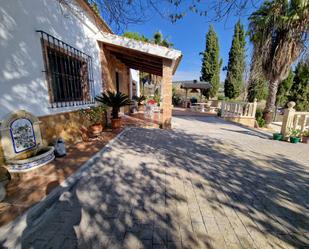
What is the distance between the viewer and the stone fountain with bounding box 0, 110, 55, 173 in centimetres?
272

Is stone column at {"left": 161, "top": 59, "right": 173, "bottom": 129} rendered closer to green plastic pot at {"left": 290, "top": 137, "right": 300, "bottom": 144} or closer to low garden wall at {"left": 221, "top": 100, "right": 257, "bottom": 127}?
green plastic pot at {"left": 290, "top": 137, "right": 300, "bottom": 144}

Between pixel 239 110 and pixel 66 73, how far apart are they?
10.9 m

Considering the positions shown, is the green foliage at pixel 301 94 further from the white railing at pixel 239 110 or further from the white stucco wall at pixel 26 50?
the white stucco wall at pixel 26 50

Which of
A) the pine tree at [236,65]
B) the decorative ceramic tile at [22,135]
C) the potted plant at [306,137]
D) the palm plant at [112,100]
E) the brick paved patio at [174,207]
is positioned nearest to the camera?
the brick paved patio at [174,207]

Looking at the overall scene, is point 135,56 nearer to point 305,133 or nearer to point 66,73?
point 66,73

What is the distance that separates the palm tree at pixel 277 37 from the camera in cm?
759

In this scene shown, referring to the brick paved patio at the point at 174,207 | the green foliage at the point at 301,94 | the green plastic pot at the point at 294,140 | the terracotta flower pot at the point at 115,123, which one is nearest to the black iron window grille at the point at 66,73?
the terracotta flower pot at the point at 115,123

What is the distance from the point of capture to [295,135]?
247 inches

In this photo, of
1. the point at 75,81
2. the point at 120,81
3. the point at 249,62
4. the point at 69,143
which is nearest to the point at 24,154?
the point at 69,143

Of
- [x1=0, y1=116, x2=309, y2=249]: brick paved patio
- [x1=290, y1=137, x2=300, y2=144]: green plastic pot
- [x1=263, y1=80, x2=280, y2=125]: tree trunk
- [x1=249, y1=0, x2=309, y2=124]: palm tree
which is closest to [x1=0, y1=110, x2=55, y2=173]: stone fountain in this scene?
[x1=0, y1=116, x2=309, y2=249]: brick paved patio

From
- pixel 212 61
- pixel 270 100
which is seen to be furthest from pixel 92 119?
pixel 212 61

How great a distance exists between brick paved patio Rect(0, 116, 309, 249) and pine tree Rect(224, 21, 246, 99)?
58.9ft

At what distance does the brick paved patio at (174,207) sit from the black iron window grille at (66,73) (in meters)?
2.16

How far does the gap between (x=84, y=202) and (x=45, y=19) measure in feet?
13.6
